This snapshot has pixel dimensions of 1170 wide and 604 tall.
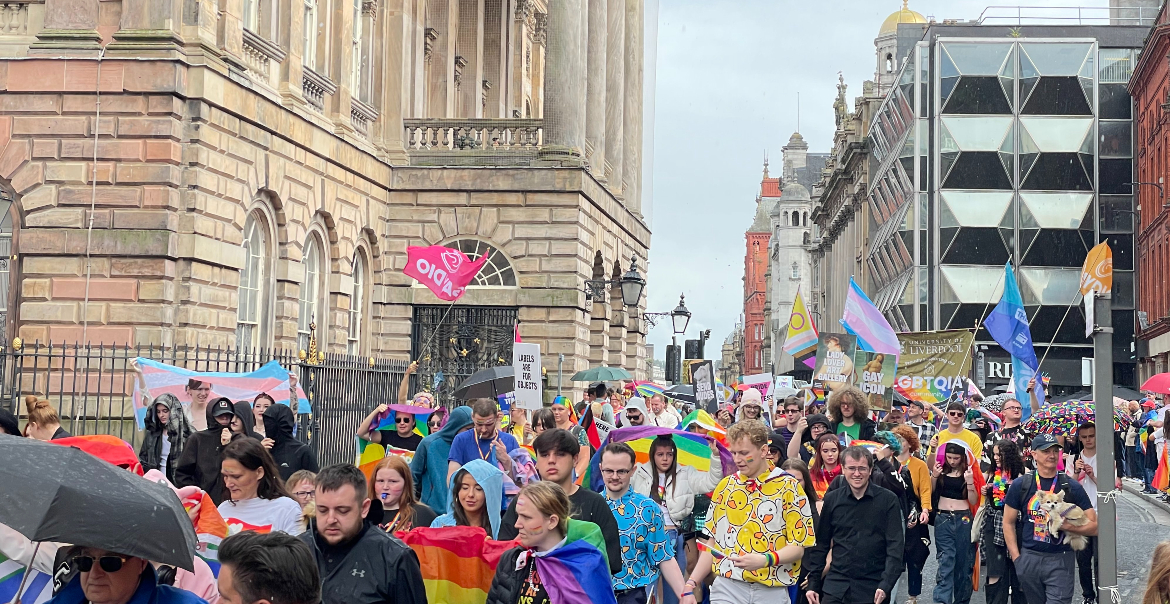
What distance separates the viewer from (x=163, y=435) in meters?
12.5

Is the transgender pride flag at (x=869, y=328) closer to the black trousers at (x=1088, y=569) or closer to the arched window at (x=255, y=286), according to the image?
the black trousers at (x=1088, y=569)

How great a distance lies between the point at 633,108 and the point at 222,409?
2911 cm

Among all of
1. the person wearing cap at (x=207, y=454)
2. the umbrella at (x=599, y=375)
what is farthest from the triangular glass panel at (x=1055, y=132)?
the person wearing cap at (x=207, y=454)

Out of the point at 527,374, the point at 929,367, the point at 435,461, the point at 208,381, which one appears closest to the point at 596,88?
the point at 929,367

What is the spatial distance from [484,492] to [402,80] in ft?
70.8

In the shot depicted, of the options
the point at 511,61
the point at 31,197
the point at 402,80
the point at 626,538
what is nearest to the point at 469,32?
the point at 511,61

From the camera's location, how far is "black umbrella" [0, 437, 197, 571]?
415cm

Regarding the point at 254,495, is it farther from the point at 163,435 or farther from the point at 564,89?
the point at 564,89

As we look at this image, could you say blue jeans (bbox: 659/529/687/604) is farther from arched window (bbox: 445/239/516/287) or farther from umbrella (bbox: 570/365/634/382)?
arched window (bbox: 445/239/516/287)

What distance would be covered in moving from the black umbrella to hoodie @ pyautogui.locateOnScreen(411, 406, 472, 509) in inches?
231

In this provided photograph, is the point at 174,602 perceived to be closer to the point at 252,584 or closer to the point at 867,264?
the point at 252,584

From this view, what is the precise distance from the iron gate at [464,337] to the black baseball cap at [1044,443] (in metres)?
17.6

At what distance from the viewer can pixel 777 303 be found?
14775cm

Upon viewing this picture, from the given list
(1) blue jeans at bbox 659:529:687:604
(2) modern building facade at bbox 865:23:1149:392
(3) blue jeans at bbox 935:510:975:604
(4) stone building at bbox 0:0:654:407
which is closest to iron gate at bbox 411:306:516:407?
(4) stone building at bbox 0:0:654:407
